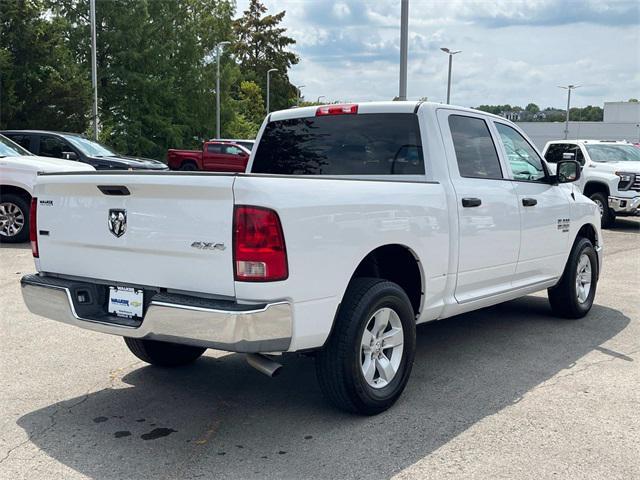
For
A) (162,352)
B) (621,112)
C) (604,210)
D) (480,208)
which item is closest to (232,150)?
(604,210)

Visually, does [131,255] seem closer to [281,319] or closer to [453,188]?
[281,319]

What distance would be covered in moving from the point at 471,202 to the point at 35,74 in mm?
22721

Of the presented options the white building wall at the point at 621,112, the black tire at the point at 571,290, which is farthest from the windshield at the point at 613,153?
the white building wall at the point at 621,112

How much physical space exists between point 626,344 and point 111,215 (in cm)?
442

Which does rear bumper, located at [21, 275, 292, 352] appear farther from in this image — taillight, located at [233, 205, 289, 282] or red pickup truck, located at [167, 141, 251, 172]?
red pickup truck, located at [167, 141, 251, 172]

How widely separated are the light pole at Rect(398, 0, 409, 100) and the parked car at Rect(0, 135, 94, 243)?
21.6 feet

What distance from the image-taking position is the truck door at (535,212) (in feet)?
19.1

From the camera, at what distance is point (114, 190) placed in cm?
397

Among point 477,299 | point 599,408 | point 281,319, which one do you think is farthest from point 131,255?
point 599,408

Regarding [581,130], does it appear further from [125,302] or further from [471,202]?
[125,302]

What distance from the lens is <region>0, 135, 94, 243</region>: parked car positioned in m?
10.7

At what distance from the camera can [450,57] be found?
1575 inches

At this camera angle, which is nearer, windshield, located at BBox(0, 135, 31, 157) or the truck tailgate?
the truck tailgate

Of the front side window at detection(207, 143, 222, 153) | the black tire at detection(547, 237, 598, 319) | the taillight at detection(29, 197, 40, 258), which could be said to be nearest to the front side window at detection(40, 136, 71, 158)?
the taillight at detection(29, 197, 40, 258)
